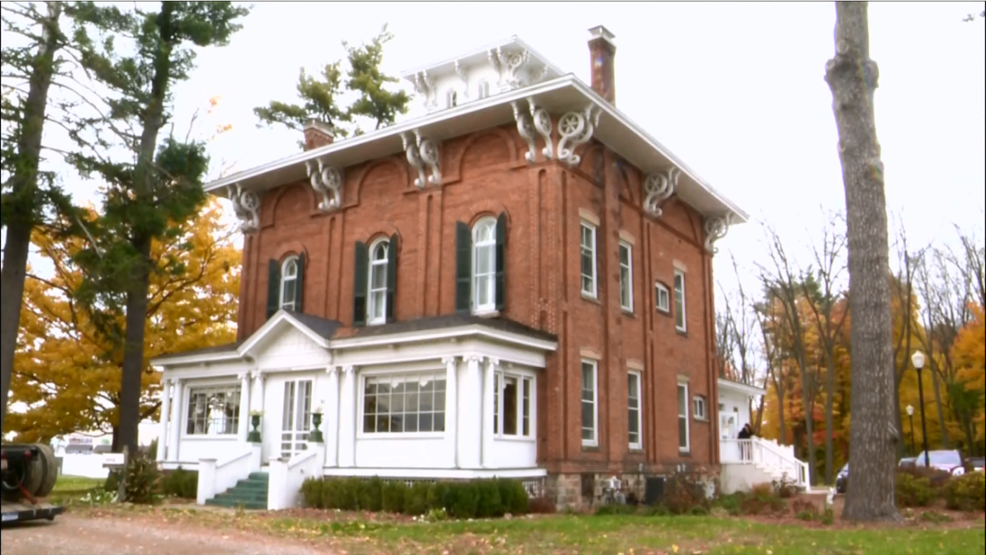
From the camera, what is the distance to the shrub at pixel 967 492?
19062mm

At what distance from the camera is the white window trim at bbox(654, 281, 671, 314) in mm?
24892

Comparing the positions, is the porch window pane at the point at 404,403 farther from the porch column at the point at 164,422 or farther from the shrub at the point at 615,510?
the porch column at the point at 164,422

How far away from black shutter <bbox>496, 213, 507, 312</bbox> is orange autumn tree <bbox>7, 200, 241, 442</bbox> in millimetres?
8608

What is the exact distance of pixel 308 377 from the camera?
2128 cm

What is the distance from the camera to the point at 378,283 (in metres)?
23.4

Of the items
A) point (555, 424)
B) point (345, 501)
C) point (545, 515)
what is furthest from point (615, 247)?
point (345, 501)

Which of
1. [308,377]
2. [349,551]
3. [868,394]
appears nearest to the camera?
[349,551]

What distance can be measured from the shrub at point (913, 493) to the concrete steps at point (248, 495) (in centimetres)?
1436

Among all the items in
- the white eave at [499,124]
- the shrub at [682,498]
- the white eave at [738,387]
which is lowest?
the shrub at [682,498]

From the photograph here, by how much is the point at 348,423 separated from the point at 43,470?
7.69 metres

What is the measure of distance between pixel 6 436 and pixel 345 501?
1138 cm

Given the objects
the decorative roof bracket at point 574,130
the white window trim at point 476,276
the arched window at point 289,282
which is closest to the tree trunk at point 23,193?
the arched window at point 289,282

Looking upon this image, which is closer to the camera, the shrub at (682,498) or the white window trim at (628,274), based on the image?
the shrub at (682,498)

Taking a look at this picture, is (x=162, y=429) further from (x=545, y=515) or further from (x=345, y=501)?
(x=545, y=515)
